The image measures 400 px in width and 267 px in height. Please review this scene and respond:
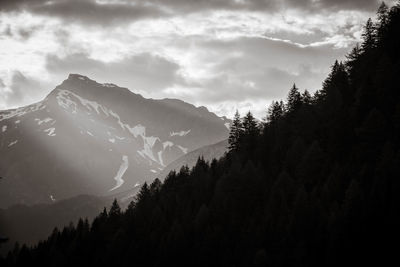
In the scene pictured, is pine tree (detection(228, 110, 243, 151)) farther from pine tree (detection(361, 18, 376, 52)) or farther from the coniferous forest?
pine tree (detection(361, 18, 376, 52))

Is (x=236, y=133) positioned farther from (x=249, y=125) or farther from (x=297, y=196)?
(x=297, y=196)

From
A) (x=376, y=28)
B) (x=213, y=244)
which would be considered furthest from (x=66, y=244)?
(x=376, y=28)

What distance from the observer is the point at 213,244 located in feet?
218

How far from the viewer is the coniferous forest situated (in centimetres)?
5125

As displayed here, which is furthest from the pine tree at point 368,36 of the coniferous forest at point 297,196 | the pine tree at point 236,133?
the pine tree at point 236,133

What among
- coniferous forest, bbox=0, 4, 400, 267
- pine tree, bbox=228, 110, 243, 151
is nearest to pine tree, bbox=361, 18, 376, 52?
coniferous forest, bbox=0, 4, 400, 267

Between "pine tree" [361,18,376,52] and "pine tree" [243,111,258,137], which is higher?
"pine tree" [361,18,376,52]

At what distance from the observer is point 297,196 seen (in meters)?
60.5

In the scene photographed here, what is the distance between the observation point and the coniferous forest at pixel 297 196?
2018 inches

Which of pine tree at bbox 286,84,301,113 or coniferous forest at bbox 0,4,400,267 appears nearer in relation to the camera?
coniferous forest at bbox 0,4,400,267

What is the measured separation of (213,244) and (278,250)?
13075mm

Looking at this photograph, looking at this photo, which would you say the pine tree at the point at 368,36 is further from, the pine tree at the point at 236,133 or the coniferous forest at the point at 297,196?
the pine tree at the point at 236,133

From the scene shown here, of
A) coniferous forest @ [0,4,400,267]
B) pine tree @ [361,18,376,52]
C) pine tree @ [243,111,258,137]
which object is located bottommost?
coniferous forest @ [0,4,400,267]

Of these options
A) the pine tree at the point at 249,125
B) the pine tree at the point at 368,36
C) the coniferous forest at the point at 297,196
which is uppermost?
the pine tree at the point at 368,36
